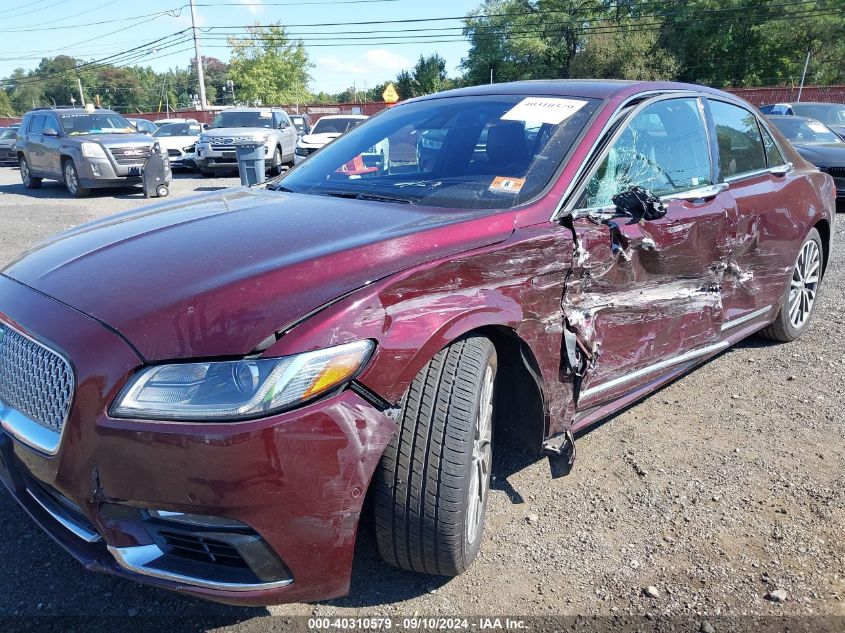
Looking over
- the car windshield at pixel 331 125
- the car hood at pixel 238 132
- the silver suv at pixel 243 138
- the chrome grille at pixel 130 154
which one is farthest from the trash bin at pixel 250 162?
the car windshield at pixel 331 125

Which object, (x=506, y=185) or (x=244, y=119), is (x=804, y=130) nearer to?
(x=506, y=185)

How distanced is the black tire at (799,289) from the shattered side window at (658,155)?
1387 mm

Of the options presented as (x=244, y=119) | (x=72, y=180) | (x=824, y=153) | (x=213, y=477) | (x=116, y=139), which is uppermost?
(x=244, y=119)

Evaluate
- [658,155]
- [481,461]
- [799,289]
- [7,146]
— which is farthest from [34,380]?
[7,146]

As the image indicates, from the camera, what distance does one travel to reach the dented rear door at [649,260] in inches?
101

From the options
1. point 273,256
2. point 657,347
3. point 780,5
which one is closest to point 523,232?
point 273,256

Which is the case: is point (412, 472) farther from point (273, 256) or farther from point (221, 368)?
point (273, 256)

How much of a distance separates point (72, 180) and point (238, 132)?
448cm

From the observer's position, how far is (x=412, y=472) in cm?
194

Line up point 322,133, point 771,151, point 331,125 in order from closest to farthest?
point 771,151 → point 322,133 → point 331,125

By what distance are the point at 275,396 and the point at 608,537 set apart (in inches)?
60.1

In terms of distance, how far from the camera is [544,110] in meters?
2.95

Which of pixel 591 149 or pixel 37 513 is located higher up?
pixel 591 149

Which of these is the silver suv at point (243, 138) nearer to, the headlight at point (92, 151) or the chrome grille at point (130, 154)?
the chrome grille at point (130, 154)
